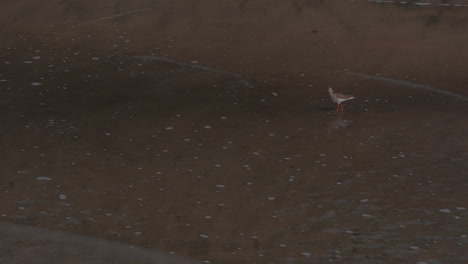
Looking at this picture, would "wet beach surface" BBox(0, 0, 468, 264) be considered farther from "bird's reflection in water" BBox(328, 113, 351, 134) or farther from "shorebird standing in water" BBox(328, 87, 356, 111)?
"shorebird standing in water" BBox(328, 87, 356, 111)

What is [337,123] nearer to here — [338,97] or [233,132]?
[338,97]

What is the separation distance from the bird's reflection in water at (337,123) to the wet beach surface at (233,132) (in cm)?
3

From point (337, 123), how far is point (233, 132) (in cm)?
131

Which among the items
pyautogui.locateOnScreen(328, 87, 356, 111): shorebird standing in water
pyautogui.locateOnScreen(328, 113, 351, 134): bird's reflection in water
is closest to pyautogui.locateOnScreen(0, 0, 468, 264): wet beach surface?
pyautogui.locateOnScreen(328, 113, 351, 134): bird's reflection in water

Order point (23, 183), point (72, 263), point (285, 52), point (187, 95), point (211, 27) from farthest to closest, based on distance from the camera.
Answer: point (211, 27)
point (285, 52)
point (187, 95)
point (23, 183)
point (72, 263)

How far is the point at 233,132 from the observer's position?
1045 centimetres

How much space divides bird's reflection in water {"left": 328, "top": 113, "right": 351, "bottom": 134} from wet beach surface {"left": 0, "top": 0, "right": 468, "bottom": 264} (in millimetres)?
27

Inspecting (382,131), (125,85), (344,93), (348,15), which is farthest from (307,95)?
(348,15)

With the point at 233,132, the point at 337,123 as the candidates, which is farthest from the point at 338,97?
the point at 233,132

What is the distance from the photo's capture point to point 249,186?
8.94m

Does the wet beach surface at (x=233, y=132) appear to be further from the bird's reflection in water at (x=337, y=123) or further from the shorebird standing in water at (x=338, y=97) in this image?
the shorebird standing in water at (x=338, y=97)

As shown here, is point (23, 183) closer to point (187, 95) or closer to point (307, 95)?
point (187, 95)

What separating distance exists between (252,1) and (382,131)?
5.92 m

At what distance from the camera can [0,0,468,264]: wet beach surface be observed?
781cm
